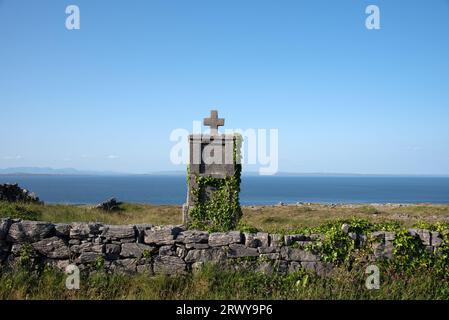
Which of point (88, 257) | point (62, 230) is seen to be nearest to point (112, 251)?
point (88, 257)

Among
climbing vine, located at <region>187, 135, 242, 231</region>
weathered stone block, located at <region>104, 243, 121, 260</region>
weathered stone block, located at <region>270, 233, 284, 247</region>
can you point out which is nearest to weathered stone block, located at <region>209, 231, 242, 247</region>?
weathered stone block, located at <region>270, 233, 284, 247</region>

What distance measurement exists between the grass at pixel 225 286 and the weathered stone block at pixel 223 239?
54cm

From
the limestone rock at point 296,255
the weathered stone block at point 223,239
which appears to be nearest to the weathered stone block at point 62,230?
the weathered stone block at point 223,239

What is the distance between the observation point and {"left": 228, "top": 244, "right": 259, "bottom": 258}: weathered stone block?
7871 mm

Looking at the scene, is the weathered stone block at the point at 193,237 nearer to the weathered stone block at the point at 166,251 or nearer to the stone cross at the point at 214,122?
the weathered stone block at the point at 166,251

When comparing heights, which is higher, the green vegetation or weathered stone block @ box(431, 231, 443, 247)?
weathered stone block @ box(431, 231, 443, 247)

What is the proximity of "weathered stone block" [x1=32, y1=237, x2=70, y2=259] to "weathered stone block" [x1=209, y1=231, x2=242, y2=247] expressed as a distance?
2875mm

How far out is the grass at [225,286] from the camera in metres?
6.82

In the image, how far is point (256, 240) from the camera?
314 inches

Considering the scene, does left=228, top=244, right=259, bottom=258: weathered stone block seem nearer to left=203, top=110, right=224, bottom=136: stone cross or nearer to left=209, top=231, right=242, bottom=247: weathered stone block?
left=209, top=231, right=242, bottom=247: weathered stone block

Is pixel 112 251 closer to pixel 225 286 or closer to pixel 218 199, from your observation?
pixel 225 286
